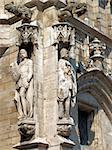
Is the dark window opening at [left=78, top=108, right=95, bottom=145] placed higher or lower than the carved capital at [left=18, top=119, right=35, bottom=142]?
higher

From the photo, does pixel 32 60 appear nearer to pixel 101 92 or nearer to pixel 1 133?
pixel 1 133

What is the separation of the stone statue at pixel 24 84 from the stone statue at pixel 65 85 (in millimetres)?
472

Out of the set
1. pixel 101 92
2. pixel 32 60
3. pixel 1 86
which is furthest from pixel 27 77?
pixel 101 92

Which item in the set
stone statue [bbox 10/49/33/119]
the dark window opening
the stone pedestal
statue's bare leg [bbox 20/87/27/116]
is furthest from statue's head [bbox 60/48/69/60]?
the dark window opening

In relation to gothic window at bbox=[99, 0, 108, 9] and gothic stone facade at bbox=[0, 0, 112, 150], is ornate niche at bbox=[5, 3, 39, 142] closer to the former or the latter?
gothic stone facade at bbox=[0, 0, 112, 150]

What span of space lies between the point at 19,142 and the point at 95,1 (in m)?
3.43

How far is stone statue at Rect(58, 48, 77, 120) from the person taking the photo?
910 cm

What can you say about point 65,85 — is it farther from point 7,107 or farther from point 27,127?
point 7,107

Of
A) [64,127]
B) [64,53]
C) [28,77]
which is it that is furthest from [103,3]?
[64,127]

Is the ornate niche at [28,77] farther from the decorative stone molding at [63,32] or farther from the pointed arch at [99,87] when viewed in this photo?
the pointed arch at [99,87]

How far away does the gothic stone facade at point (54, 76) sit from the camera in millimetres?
9062

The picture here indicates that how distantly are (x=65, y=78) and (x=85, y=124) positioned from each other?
5.84 feet

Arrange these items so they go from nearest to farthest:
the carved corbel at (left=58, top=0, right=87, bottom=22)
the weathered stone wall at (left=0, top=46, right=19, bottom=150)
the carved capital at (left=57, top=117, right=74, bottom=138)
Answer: the carved capital at (left=57, top=117, right=74, bottom=138)
the weathered stone wall at (left=0, top=46, right=19, bottom=150)
the carved corbel at (left=58, top=0, right=87, bottom=22)

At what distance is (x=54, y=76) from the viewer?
366 inches
